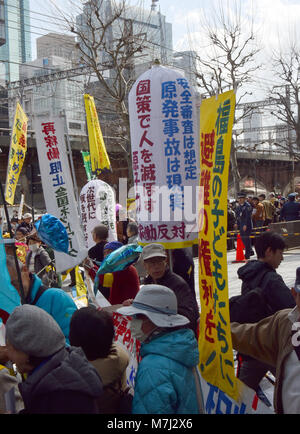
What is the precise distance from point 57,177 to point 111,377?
159 inches

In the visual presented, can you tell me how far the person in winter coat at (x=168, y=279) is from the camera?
4.25 meters

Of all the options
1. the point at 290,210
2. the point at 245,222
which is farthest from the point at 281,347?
the point at 290,210

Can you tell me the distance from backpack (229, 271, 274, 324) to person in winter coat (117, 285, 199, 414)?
0.93 meters

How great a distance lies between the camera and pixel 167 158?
5.99m

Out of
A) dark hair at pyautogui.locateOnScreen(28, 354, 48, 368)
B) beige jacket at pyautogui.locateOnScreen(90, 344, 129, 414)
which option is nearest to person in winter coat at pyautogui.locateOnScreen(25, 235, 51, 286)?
beige jacket at pyautogui.locateOnScreen(90, 344, 129, 414)

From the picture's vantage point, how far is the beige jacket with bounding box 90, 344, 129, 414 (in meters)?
2.78

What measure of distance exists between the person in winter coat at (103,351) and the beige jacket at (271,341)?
2.45ft

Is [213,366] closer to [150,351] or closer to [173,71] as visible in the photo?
[150,351]

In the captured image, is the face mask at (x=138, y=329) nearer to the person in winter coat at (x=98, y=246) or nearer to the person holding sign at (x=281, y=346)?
the person holding sign at (x=281, y=346)

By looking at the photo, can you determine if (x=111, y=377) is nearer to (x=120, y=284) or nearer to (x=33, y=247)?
(x=120, y=284)

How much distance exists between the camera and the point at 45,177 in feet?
21.3

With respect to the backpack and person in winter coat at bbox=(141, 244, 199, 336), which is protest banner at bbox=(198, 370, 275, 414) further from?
person in winter coat at bbox=(141, 244, 199, 336)

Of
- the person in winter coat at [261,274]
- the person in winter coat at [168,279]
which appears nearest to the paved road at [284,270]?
the person in winter coat at [168,279]
